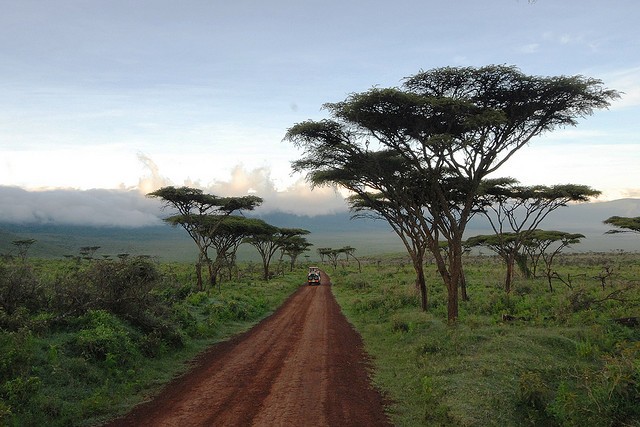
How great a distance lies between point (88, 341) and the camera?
10.8 meters

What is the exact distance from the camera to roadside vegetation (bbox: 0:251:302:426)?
8.23 meters

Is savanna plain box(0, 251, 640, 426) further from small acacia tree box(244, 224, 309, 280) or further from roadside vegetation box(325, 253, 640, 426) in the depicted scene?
small acacia tree box(244, 224, 309, 280)

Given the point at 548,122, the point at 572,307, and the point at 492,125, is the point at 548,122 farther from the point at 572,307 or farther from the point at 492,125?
the point at 572,307

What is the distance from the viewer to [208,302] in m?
21.9

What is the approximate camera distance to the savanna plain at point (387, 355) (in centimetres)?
777

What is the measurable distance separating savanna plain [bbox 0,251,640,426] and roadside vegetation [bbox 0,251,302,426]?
0.03 meters

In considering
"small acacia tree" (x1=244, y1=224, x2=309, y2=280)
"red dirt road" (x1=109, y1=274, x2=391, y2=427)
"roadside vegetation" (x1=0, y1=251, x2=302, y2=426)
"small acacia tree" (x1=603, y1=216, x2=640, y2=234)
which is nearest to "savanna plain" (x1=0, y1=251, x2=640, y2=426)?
"roadside vegetation" (x1=0, y1=251, x2=302, y2=426)

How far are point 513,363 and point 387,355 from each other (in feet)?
14.7

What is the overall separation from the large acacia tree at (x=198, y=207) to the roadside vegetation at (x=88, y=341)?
53.9 feet

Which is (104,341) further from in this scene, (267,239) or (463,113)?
(267,239)

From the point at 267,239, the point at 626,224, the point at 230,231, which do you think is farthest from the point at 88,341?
the point at 267,239

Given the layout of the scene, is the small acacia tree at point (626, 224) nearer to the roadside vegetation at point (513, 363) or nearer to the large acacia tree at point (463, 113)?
the roadside vegetation at point (513, 363)

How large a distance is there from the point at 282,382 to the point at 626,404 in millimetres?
7354

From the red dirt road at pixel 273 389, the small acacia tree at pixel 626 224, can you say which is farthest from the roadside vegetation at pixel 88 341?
the small acacia tree at pixel 626 224
